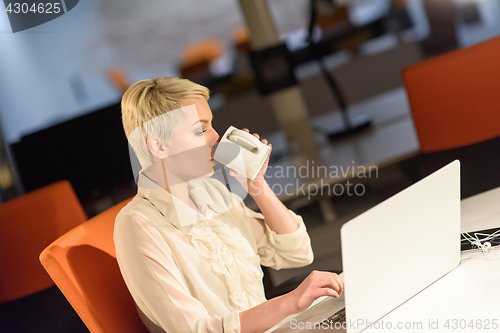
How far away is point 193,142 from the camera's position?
1079mm

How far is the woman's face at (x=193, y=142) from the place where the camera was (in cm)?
107

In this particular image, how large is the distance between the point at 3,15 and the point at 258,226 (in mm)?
3079

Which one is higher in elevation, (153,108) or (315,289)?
(153,108)

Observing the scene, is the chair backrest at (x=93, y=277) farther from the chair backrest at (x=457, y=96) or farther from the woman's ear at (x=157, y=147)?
the chair backrest at (x=457, y=96)

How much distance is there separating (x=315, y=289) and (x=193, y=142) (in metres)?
0.47

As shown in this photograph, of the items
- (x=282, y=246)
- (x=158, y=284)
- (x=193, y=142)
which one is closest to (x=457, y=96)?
(x=282, y=246)

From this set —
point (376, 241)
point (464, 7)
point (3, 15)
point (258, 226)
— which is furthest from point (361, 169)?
point (3, 15)

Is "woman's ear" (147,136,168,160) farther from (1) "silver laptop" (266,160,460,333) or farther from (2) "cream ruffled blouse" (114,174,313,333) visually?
(1) "silver laptop" (266,160,460,333)

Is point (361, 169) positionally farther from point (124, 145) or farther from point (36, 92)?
point (36, 92)

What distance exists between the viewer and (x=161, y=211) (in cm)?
107

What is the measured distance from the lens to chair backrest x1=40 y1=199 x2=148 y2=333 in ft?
3.16

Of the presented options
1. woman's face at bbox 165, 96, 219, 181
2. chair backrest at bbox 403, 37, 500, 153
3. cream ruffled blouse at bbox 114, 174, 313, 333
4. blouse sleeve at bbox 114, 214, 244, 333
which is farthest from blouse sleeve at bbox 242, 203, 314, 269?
chair backrest at bbox 403, 37, 500, 153

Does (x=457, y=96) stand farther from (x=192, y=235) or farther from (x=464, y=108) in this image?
(x=192, y=235)

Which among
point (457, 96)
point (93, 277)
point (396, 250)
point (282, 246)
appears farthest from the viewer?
point (457, 96)
